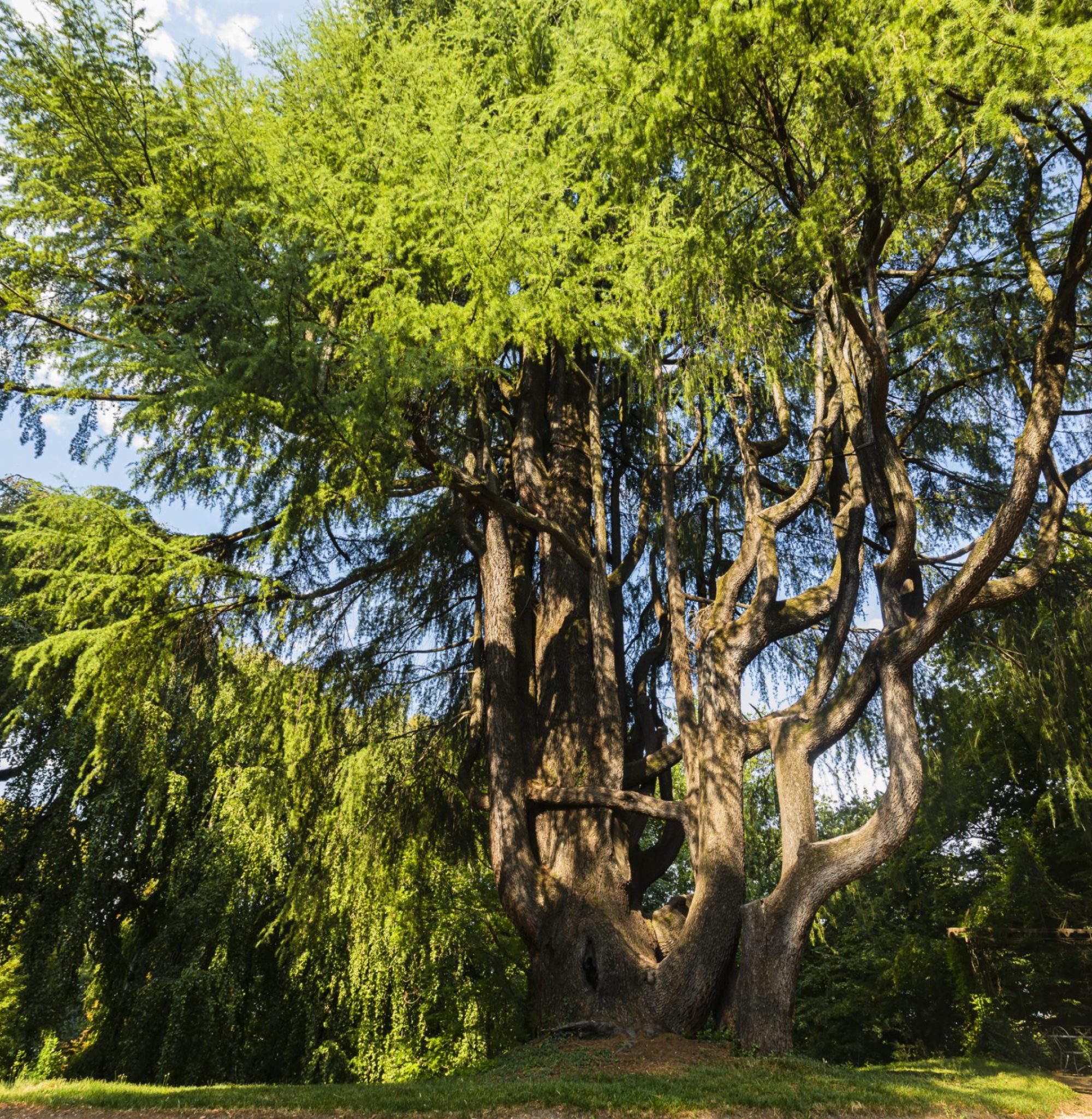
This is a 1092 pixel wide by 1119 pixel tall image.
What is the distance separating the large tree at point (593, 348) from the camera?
19.0ft

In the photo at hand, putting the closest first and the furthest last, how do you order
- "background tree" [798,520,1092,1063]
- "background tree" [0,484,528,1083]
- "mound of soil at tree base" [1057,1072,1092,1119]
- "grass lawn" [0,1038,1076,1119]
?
"grass lawn" [0,1038,1076,1119] < "mound of soil at tree base" [1057,1072,1092,1119] < "background tree" [798,520,1092,1063] < "background tree" [0,484,528,1083]

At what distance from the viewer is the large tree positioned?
580 centimetres

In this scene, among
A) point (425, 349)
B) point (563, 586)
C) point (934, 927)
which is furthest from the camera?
point (934, 927)

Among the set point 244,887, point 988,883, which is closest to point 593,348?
point 244,887

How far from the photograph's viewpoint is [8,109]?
20.9 feet

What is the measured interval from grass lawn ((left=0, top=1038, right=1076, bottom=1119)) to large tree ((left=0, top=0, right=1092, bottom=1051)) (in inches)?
25.2

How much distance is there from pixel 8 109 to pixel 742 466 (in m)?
8.28

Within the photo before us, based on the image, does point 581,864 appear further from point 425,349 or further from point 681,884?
point 681,884

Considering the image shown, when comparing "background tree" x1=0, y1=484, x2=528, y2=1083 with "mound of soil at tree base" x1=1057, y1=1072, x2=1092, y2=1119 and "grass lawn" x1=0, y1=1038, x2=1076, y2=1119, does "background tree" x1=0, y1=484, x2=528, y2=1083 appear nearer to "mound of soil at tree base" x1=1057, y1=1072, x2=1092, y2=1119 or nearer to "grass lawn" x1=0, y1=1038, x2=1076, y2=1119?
"grass lawn" x1=0, y1=1038, x2=1076, y2=1119

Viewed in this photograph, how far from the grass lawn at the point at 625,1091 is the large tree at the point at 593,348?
0.64 m

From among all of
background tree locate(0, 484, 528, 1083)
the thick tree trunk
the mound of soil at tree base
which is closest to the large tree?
the thick tree trunk

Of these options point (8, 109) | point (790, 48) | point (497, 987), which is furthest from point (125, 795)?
point (790, 48)

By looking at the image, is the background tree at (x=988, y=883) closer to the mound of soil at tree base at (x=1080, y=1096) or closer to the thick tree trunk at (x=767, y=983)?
the mound of soil at tree base at (x=1080, y=1096)

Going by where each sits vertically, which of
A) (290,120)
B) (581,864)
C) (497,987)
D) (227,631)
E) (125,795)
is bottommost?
(497,987)
